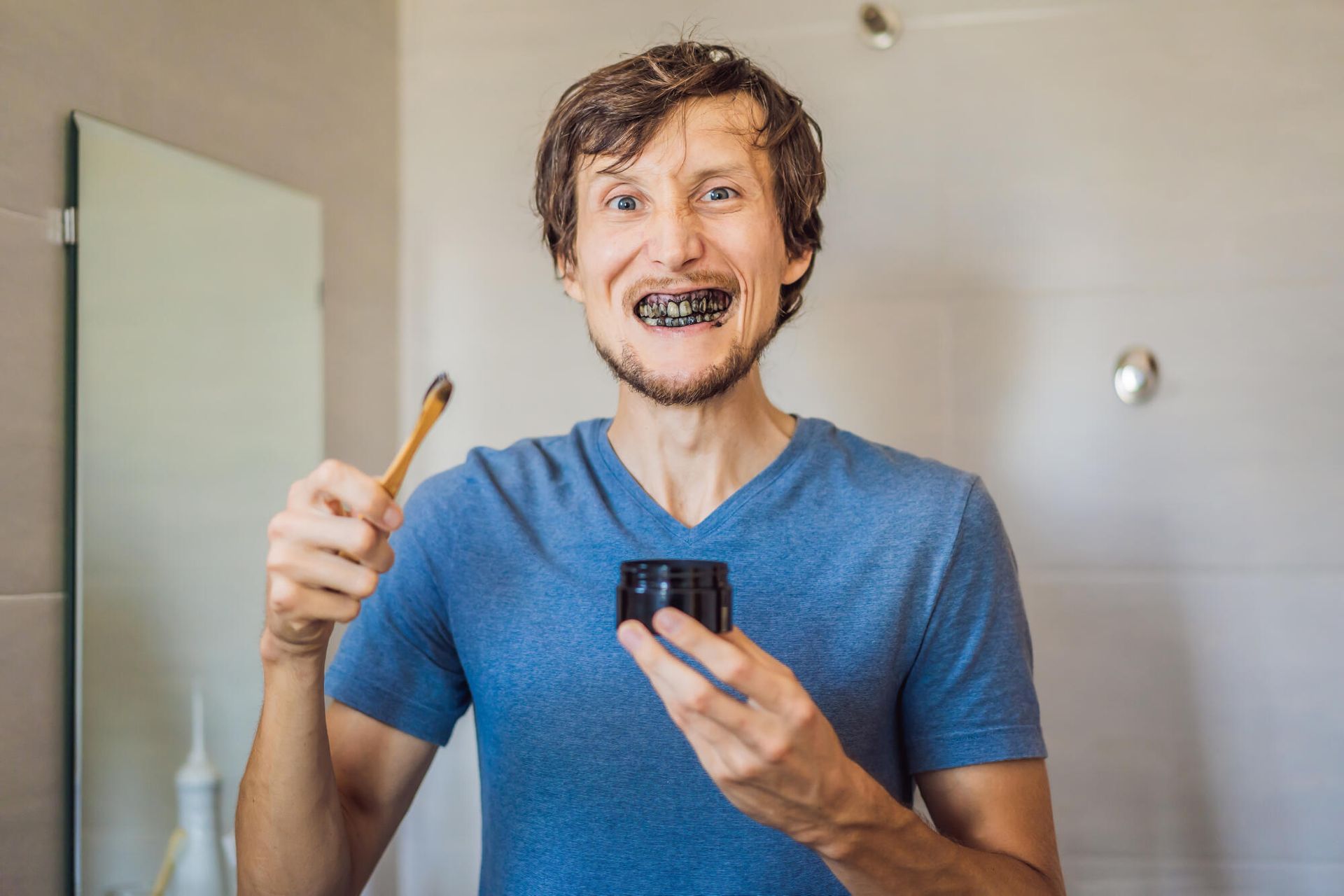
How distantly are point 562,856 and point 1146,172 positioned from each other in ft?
3.82

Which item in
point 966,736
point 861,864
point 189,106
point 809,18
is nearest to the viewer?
point 861,864

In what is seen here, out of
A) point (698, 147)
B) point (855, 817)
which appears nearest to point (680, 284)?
point (698, 147)

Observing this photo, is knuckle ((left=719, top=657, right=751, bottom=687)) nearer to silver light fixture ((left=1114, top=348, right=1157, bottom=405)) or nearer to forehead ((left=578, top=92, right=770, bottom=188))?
forehead ((left=578, top=92, right=770, bottom=188))

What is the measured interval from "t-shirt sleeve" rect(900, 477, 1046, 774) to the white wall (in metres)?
0.56

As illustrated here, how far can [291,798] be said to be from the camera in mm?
857

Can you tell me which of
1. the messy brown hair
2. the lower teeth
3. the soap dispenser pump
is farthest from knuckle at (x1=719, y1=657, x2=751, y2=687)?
the soap dispenser pump

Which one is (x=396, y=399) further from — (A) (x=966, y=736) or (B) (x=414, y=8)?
(A) (x=966, y=736)

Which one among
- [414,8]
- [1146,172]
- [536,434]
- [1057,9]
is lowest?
[536,434]

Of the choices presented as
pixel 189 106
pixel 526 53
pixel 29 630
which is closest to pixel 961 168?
pixel 526 53

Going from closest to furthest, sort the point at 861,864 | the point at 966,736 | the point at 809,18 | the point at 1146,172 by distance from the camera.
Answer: the point at 861,864 → the point at 966,736 → the point at 1146,172 → the point at 809,18

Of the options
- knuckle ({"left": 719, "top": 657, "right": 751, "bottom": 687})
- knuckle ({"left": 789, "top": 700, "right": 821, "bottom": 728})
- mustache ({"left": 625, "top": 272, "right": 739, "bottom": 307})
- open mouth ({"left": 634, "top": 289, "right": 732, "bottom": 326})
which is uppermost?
mustache ({"left": 625, "top": 272, "right": 739, "bottom": 307})

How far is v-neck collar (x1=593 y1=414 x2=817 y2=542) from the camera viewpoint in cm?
100

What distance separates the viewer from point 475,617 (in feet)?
3.30

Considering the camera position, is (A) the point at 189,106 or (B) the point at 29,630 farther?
(A) the point at 189,106
